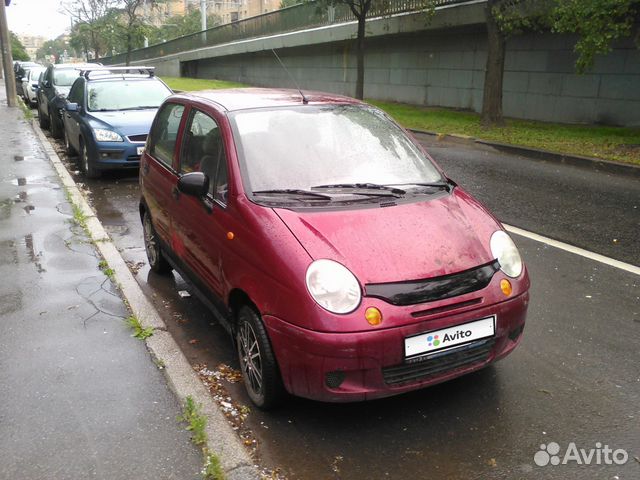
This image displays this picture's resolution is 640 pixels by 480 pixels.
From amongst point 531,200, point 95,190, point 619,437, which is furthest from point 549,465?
point 95,190

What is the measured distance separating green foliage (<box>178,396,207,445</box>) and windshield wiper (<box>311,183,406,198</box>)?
1.44 metres

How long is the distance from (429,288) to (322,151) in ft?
4.55

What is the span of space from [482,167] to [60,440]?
9134 mm

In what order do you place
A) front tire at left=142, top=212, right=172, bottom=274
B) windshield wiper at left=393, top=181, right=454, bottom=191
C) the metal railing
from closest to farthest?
windshield wiper at left=393, top=181, right=454, bottom=191, front tire at left=142, top=212, right=172, bottom=274, the metal railing

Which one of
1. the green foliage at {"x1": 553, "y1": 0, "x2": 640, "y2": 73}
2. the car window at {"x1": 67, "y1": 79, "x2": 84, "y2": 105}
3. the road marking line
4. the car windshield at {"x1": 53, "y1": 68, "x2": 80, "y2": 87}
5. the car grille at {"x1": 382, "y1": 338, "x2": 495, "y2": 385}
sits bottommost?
the road marking line

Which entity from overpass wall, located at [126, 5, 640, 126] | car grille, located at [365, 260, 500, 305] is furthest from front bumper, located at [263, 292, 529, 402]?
overpass wall, located at [126, 5, 640, 126]

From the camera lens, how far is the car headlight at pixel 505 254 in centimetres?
339

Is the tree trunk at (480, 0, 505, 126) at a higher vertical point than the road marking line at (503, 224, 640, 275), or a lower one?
higher

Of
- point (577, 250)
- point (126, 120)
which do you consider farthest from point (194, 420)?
point (126, 120)

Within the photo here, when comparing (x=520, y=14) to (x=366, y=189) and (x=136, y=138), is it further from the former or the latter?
(x=366, y=189)

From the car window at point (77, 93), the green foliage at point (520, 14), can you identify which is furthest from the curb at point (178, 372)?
the green foliage at point (520, 14)

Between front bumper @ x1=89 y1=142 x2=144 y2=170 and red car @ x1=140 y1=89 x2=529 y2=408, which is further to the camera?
front bumper @ x1=89 y1=142 x2=144 y2=170

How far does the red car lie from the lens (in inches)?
117

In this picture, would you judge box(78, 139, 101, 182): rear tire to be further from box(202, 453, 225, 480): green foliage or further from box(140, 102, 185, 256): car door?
box(202, 453, 225, 480): green foliage
